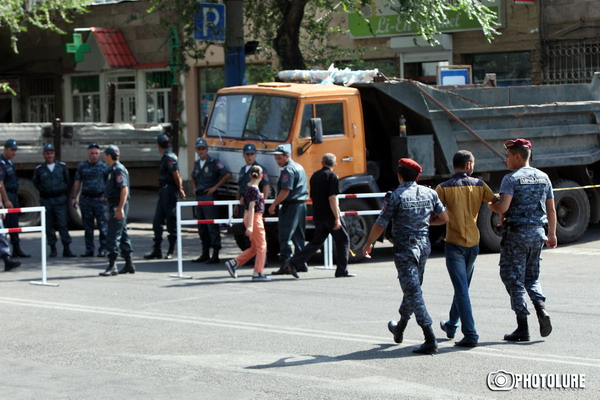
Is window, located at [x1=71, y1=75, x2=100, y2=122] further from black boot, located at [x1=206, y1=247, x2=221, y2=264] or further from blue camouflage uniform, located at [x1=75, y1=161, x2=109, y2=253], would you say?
black boot, located at [x1=206, y1=247, x2=221, y2=264]

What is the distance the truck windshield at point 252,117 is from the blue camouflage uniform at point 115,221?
214 centimetres

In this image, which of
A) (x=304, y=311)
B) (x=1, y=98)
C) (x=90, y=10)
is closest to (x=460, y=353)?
(x=304, y=311)

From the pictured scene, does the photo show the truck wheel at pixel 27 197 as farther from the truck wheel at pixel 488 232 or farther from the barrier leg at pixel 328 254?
the truck wheel at pixel 488 232

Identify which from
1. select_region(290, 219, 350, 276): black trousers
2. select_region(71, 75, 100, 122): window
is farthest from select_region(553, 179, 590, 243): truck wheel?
select_region(71, 75, 100, 122): window

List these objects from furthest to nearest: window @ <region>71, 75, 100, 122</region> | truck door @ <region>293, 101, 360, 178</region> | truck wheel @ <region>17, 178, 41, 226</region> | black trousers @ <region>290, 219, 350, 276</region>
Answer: window @ <region>71, 75, 100, 122</region>
truck wheel @ <region>17, 178, 41, 226</region>
truck door @ <region>293, 101, 360, 178</region>
black trousers @ <region>290, 219, 350, 276</region>

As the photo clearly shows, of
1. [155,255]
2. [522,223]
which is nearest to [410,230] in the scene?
[522,223]

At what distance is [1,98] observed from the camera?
35.4 metres

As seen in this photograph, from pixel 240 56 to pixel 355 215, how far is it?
231 inches

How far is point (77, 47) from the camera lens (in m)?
31.0

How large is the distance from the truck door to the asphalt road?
168 cm

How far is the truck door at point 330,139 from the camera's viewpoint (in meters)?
15.2

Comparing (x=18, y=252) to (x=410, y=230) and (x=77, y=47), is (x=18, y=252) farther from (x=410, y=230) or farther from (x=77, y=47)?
(x=77, y=47)

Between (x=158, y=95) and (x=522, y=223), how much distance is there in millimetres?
22933

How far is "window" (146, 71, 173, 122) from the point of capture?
3092 centimetres
